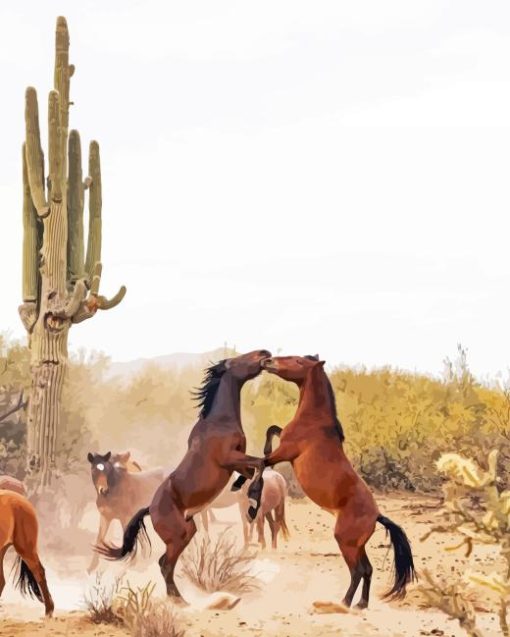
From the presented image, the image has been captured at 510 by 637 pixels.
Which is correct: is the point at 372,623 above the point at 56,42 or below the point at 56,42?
below

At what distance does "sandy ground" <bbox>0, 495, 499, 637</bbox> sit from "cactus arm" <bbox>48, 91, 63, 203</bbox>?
465 centimetres

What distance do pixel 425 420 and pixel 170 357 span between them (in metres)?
73.7

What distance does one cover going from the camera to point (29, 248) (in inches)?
653

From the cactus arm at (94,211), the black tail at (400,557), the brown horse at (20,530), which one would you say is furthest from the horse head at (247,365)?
the cactus arm at (94,211)

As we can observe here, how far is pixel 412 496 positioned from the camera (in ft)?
70.1

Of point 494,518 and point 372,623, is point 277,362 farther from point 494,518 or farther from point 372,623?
point 494,518

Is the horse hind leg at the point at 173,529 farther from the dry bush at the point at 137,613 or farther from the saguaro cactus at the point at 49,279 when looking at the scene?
the saguaro cactus at the point at 49,279

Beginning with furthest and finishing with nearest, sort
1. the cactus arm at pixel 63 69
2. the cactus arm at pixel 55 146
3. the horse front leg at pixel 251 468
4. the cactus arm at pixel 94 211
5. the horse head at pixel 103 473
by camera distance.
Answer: the cactus arm at pixel 94 211
the cactus arm at pixel 63 69
the cactus arm at pixel 55 146
the horse head at pixel 103 473
the horse front leg at pixel 251 468

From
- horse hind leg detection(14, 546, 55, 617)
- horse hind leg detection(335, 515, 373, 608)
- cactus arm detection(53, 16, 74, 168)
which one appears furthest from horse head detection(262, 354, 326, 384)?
cactus arm detection(53, 16, 74, 168)

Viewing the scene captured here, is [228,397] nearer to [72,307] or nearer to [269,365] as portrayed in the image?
[269,365]

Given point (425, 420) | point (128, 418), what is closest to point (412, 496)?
point (425, 420)

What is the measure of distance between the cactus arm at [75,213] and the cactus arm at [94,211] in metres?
0.15

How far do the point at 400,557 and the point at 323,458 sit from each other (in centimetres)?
123

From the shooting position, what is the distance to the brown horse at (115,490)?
13.4 metres
